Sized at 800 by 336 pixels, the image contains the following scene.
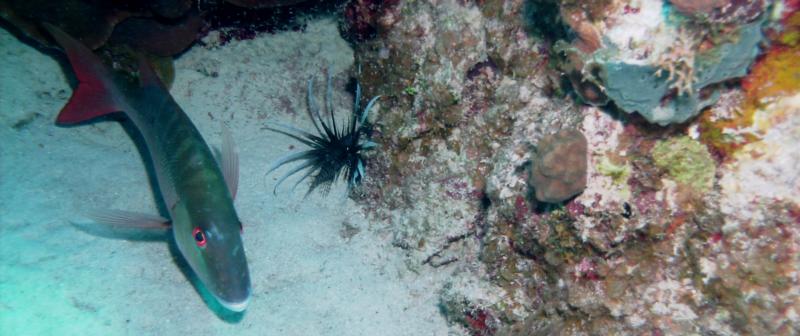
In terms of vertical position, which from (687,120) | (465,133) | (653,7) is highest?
(653,7)

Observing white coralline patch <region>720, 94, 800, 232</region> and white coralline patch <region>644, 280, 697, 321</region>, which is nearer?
white coralline patch <region>720, 94, 800, 232</region>

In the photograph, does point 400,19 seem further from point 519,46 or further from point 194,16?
point 194,16

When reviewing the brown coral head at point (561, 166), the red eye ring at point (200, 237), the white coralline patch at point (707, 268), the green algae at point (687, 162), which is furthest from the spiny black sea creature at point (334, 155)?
the white coralline patch at point (707, 268)

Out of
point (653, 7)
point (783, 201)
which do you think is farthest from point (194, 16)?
point (783, 201)

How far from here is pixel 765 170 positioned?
239 centimetres

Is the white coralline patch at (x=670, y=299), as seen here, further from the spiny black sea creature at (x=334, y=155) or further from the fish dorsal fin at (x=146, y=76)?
the fish dorsal fin at (x=146, y=76)

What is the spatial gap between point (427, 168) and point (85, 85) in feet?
12.6

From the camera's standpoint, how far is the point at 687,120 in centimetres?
263

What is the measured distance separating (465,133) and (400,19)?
4.62ft

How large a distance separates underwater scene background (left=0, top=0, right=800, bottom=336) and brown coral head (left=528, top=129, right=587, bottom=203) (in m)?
0.02

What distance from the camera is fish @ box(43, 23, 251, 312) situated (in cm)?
310

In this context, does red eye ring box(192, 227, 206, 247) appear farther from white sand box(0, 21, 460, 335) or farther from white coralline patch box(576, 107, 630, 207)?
white coralline patch box(576, 107, 630, 207)

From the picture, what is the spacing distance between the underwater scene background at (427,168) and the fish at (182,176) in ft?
0.17

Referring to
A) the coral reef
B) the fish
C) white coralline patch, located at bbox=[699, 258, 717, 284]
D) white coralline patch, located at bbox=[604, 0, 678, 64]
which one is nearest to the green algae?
the coral reef
